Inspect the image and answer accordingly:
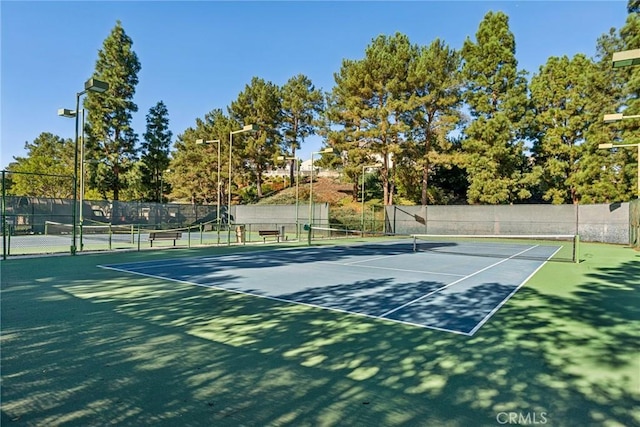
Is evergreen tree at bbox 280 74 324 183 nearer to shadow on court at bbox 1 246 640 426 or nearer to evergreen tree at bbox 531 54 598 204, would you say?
evergreen tree at bbox 531 54 598 204

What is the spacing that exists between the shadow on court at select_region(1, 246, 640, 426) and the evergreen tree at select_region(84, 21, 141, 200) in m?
31.2

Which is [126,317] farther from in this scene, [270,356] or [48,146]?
[48,146]

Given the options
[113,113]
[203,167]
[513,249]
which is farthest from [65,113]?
[203,167]

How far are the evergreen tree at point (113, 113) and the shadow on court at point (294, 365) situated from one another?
31.2 metres

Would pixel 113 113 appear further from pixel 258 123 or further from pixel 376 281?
pixel 376 281

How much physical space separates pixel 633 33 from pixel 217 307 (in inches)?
1152

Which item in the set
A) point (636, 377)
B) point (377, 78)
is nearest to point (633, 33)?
point (377, 78)

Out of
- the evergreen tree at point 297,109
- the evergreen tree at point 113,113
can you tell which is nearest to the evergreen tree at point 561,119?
the evergreen tree at point 297,109

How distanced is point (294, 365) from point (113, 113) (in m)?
36.3

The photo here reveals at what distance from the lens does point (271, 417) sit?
8.75 ft

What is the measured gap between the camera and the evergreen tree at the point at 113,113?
3322 cm

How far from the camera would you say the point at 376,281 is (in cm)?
829

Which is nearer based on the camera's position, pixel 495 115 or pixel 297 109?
pixel 495 115

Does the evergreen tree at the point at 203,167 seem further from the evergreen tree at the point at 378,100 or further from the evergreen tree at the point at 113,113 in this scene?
the evergreen tree at the point at 378,100
